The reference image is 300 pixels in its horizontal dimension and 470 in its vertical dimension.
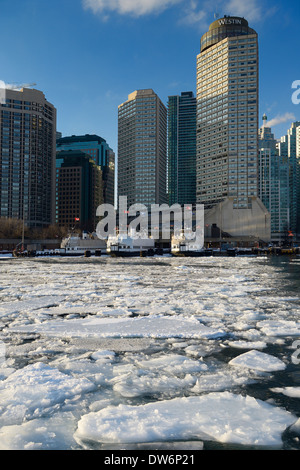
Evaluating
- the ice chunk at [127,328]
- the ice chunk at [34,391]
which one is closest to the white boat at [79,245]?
the ice chunk at [127,328]

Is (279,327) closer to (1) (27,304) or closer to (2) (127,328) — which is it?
(2) (127,328)

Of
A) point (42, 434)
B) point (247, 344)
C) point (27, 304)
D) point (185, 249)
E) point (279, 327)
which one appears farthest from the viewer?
point (185, 249)

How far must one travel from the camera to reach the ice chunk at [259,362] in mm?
6395

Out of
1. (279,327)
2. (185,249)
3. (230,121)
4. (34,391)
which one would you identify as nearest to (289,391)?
(34,391)

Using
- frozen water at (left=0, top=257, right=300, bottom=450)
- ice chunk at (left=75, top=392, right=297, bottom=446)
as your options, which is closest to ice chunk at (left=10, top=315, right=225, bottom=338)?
frozen water at (left=0, top=257, right=300, bottom=450)

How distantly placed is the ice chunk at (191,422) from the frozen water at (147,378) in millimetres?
13

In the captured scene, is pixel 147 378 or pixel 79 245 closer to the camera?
pixel 147 378

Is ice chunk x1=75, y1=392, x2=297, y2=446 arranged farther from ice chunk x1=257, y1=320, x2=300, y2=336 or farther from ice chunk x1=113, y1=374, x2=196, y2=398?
ice chunk x1=257, y1=320, x2=300, y2=336

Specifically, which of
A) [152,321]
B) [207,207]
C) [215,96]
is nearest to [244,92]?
[215,96]

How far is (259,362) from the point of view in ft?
21.7

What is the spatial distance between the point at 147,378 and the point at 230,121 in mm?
181063

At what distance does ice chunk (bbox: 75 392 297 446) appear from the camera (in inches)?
160

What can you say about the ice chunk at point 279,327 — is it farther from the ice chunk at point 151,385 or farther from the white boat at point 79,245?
the white boat at point 79,245
